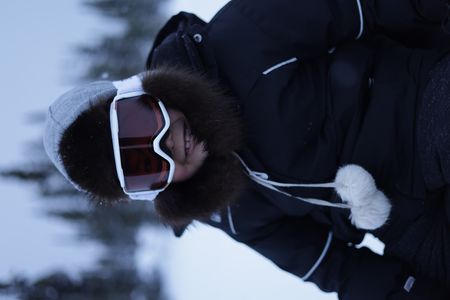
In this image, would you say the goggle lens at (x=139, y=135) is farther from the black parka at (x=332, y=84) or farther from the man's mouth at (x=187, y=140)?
the black parka at (x=332, y=84)

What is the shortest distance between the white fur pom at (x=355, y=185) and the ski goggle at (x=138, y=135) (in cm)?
59

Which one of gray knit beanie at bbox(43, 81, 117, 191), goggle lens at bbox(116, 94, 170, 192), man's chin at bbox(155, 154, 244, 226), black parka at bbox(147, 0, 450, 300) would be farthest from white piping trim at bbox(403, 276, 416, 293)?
gray knit beanie at bbox(43, 81, 117, 191)

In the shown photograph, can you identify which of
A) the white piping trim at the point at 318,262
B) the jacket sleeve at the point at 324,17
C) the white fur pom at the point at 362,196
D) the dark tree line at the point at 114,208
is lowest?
the dark tree line at the point at 114,208

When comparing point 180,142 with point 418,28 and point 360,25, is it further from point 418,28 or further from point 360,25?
point 418,28

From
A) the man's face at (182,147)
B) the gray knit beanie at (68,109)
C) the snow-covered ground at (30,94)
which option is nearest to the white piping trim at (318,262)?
the man's face at (182,147)

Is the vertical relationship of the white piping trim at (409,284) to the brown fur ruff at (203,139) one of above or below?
below

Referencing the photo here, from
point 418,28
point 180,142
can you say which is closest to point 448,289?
point 418,28

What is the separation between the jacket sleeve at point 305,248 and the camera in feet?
5.51

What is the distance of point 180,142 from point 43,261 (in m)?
3.55

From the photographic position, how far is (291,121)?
152cm

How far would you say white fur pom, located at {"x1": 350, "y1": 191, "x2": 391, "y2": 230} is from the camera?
4.80 feet

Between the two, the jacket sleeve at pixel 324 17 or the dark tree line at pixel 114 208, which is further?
the dark tree line at pixel 114 208

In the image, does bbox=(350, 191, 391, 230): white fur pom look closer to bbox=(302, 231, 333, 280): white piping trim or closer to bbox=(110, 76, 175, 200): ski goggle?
bbox=(302, 231, 333, 280): white piping trim

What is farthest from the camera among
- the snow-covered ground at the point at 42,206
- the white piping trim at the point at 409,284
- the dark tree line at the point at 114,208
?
the dark tree line at the point at 114,208
